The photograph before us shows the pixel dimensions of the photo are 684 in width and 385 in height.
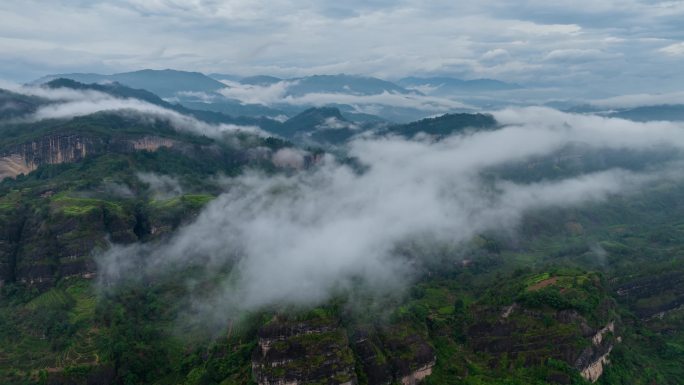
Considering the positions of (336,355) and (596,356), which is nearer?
(336,355)

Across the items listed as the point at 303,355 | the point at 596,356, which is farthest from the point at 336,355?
the point at 596,356

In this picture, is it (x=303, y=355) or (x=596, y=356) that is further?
(x=596, y=356)

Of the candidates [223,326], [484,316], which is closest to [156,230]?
[223,326]

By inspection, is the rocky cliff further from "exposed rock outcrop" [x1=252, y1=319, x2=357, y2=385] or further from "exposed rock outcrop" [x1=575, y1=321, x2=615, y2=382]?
"exposed rock outcrop" [x1=575, y1=321, x2=615, y2=382]

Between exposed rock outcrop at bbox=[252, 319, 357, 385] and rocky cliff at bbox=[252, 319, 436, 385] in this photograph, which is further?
rocky cliff at bbox=[252, 319, 436, 385]

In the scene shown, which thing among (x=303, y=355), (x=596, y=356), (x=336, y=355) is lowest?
(x=596, y=356)

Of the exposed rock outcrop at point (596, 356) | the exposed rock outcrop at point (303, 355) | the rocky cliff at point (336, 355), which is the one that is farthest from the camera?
the exposed rock outcrop at point (596, 356)

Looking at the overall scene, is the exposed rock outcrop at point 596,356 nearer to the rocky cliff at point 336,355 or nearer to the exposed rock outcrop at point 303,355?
the rocky cliff at point 336,355

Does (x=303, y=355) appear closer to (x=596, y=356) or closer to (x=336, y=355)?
(x=336, y=355)

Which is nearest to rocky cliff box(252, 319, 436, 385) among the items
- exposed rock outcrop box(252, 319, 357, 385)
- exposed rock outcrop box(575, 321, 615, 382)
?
exposed rock outcrop box(252, 319, 357, 385)

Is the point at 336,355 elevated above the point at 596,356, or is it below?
above

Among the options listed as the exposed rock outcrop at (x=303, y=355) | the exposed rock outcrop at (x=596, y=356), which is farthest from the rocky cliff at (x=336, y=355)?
the exposed rock outcrop at (x=596, y=356)
